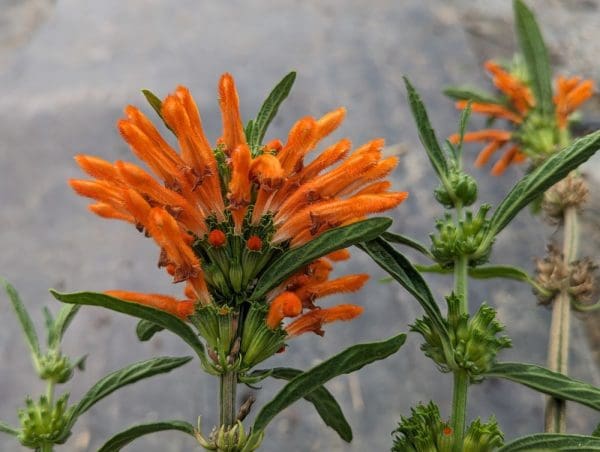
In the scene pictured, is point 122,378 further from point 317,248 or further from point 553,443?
point 553,443

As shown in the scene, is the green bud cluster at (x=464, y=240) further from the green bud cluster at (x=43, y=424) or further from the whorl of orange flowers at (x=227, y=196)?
the green bud cluster at (x=43, y=424)

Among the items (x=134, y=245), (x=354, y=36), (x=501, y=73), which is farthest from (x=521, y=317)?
(x=354, y=36)

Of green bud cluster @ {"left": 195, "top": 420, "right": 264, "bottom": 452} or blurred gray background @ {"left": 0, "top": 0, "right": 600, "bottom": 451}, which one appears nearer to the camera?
green bud cluster @ {"left": 195, "top": 420, "right": 264, "bottom": 452}

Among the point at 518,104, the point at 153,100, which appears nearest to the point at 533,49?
the point at 518,104

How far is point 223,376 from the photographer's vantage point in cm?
49

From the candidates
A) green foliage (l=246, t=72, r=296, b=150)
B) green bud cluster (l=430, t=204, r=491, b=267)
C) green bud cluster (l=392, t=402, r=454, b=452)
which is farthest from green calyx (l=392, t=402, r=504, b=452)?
green foliage (l=246, t=72, r=296, b=150)

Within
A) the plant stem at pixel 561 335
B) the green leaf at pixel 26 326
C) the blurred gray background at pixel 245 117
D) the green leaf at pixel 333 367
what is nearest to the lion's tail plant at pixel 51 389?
the green leaf at pixel 26 326

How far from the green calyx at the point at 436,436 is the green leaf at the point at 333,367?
0.31 ft

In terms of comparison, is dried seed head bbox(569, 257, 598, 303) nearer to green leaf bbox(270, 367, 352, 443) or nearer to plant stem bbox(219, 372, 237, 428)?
green leaf bbox(270, 367, 352, 443)

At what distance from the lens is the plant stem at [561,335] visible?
2.08 feet

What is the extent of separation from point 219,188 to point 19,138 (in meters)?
1.10

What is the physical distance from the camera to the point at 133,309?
0.47 metres

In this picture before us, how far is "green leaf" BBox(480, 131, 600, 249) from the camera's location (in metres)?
0.51

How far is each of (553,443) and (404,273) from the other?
0.53 ft
